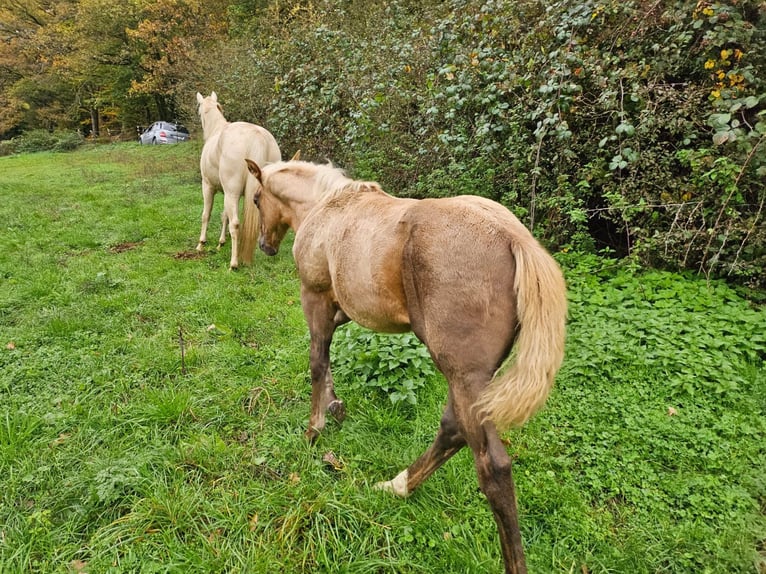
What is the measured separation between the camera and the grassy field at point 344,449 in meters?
1.95

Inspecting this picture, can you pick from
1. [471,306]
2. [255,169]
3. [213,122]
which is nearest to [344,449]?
[471,306]

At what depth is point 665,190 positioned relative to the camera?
3.71m

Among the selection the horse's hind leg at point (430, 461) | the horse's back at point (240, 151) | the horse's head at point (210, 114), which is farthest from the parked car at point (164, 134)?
the horse's hind leg at point (430, 461)

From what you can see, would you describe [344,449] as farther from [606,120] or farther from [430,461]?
[606,120]

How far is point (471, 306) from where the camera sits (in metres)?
1.63

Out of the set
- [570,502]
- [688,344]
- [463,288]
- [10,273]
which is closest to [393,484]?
[570,502]

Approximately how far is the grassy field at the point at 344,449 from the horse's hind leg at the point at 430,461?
75 millimetres

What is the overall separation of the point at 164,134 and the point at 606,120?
24.4 metres

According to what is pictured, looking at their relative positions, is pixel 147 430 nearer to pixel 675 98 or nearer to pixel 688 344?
pixel 688 344

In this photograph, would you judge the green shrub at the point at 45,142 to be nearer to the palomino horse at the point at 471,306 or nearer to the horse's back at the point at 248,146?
the horse's back at the point at 248,146

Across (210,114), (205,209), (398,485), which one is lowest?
(398,485)

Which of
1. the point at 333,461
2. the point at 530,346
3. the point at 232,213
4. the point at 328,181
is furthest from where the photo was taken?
the point at 232,213

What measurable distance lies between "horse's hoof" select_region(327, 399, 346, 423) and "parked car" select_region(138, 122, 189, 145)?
936 inches

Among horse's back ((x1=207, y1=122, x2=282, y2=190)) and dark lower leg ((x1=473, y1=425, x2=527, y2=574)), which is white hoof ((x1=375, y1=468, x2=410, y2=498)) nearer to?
dark lower leg ((x1=473, y1=425, x2=527, y2=574))
